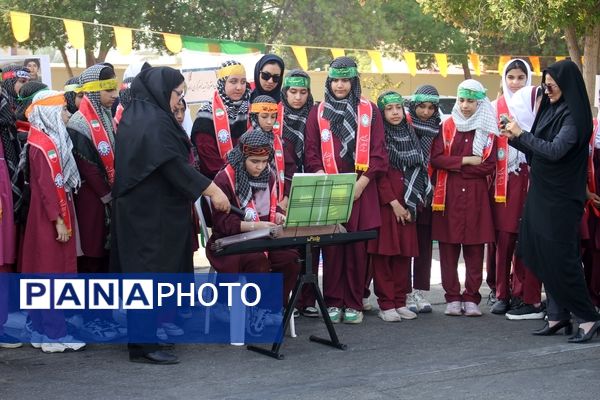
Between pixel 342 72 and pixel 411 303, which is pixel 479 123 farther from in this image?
pixel 411 303

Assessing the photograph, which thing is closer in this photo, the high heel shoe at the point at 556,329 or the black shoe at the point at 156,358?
the black shoe at the point at 156,358

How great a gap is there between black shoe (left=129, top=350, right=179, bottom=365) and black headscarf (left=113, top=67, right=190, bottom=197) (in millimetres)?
1095

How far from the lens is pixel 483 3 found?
17938mm

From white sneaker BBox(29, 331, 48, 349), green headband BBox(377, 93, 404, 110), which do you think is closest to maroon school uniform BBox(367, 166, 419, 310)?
green headband BBox(377, 93, 404, 110)

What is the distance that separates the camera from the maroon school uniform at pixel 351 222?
7.94m

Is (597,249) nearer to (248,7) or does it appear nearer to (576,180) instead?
(576,180)

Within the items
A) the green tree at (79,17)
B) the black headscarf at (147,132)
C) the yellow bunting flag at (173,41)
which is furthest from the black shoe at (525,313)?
the green tree at (79,17)

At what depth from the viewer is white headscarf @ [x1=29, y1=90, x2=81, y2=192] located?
6895 millimetres

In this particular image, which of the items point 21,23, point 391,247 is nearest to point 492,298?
point 391,247

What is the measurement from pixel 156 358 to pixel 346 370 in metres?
1.26

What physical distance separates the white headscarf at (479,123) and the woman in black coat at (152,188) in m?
2.40

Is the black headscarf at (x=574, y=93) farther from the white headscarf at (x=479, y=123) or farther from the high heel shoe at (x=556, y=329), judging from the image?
the high heel shoe at (x=556, y=329)

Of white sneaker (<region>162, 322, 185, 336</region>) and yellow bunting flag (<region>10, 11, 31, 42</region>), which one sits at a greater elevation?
yellow bunting flag (<region>10, 11, 31, 42</region>)

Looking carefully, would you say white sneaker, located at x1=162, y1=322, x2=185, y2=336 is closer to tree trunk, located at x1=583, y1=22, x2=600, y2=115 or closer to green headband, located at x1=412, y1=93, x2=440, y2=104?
green headband, located at x1=412, y1=93, x2=440, y2=104
